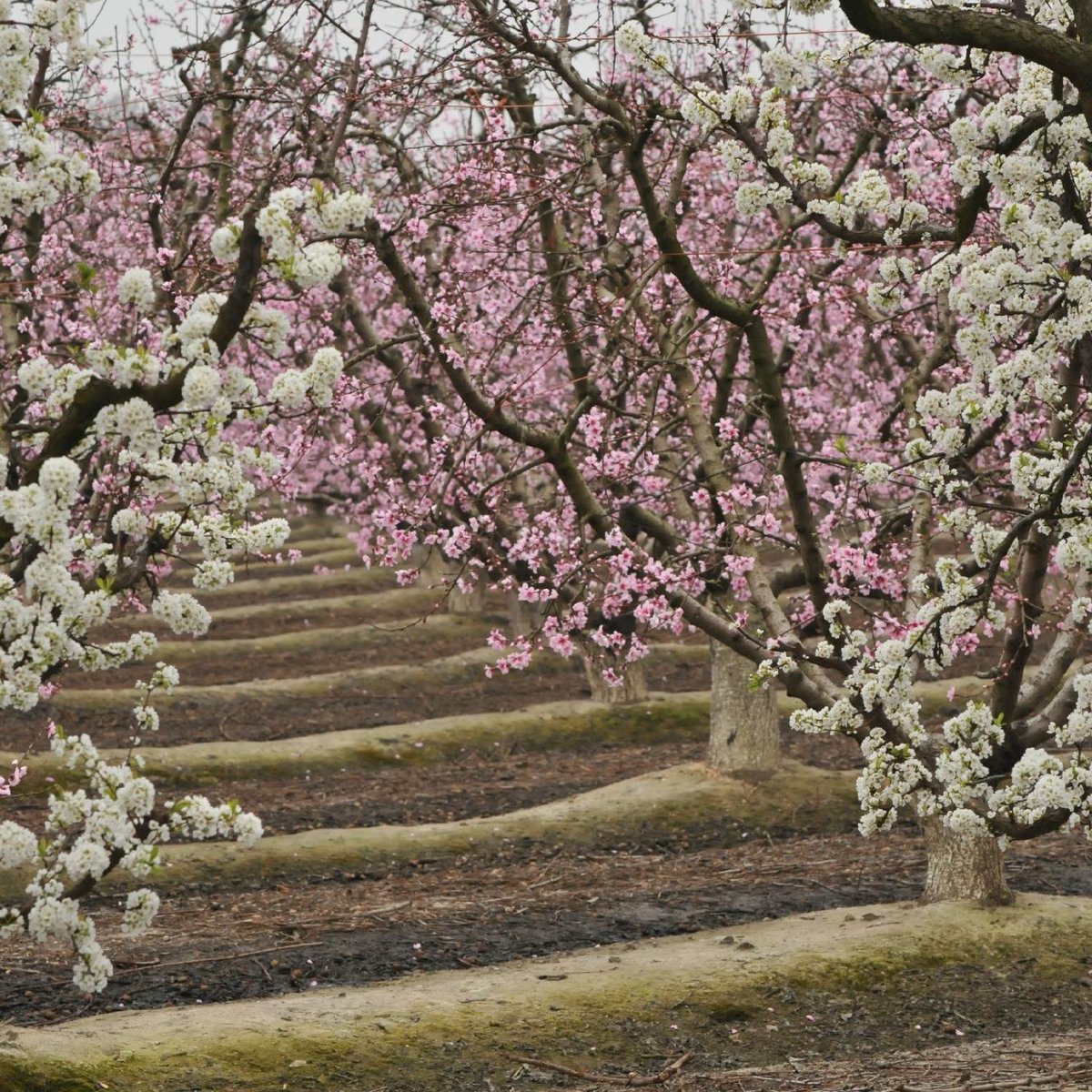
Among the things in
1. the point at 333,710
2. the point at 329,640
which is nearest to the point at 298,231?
the point at 333,710

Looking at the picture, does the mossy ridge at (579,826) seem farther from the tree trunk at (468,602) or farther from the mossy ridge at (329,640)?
the tree trunk at (468,602)

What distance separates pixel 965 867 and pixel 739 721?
4.55 metres

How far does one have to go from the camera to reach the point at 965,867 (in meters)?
10.7

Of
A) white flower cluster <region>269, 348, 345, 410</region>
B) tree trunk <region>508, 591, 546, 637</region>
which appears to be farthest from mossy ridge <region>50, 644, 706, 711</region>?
white flower cluster <region>269, 348, 345, 410</region>

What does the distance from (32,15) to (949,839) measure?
27.7 ft

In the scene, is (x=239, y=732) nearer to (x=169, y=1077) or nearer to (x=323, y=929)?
(x=323, y=929)

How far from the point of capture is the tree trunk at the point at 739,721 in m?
15.0

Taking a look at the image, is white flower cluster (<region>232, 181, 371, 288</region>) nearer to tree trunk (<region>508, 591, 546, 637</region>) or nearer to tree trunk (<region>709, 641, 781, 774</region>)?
tree trunk (<region>709, 641, 781, 774</region>)

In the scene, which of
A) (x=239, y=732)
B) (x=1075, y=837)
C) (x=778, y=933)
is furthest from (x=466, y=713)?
(x=778, y=933)

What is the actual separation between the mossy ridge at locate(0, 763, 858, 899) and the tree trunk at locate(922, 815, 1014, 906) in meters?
3.47

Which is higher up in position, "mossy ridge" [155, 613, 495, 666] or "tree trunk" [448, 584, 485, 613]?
"tree trunk" [448, 584, 485, 613]

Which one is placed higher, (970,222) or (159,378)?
(970,222)

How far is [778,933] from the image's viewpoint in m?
10.4

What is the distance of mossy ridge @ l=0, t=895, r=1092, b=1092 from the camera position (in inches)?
302
